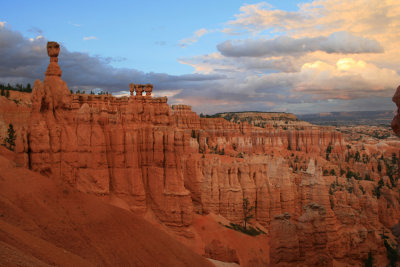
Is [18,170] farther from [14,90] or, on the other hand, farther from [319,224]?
[14,90]

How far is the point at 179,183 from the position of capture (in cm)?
2459

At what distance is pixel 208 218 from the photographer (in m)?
27.8

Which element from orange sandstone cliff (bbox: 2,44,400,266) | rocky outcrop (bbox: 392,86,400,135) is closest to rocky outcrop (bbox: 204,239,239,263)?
orange sandstone cliff (bbox: 2,44,400,266)

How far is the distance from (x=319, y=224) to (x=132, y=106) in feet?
50.0

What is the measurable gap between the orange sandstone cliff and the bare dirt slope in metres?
3.34

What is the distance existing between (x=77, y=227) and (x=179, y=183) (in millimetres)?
9904

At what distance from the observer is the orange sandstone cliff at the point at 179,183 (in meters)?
19.3

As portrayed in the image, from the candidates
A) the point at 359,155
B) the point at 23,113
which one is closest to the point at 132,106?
the point at 23,113

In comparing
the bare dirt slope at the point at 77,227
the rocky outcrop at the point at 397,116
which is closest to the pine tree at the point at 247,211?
the bare dirt slope at the point at 77,227

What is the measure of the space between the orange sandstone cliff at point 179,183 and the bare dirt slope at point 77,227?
334 cm

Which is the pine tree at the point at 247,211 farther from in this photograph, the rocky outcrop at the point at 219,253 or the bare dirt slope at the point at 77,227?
the bare dirt slope at the point at 77,227

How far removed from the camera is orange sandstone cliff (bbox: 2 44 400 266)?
1933cm

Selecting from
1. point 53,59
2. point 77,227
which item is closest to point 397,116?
point 77,227

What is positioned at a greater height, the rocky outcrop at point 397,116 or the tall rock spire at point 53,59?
the tall rock spire at point 53,59
